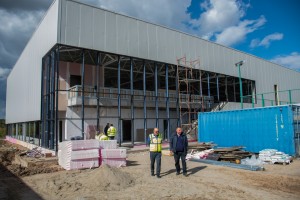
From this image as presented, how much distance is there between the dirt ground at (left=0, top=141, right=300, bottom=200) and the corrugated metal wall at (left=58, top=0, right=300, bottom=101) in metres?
9.44

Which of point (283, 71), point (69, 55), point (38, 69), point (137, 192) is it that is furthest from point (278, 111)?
point (283, 71)

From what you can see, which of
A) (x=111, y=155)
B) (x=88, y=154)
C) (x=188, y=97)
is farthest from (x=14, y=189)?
(x=188, y=97)

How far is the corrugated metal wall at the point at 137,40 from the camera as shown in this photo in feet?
53.6

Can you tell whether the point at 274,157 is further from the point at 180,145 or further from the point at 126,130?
the point at 126,130

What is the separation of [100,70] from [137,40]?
14.9ft

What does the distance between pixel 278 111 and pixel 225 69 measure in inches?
551

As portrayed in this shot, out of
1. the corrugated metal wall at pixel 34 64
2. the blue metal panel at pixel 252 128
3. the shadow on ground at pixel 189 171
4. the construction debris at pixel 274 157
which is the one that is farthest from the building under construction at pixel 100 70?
the construction debris at pixel 274 157

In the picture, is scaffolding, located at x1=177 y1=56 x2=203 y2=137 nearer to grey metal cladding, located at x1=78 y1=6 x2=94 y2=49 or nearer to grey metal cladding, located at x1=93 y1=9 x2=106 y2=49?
grey metal cladding, located at x1=93 y1=9 x2=106 y2=49

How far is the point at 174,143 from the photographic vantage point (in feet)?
30.5

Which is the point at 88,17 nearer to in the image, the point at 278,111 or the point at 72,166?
the point at 72,166

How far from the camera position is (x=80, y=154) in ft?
34.4

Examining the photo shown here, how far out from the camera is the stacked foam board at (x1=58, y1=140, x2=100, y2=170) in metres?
10.4

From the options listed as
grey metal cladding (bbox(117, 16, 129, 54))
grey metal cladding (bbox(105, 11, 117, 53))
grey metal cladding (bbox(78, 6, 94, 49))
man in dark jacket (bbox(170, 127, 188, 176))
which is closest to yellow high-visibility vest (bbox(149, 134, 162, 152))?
man in dark jacket (bbox(170, 127, 188, 176))

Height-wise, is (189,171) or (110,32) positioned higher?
(110,32)
